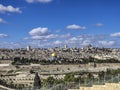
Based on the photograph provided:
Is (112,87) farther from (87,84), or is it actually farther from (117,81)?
(87,84)

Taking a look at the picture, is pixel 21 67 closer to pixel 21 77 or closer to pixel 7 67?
pixel 7 67

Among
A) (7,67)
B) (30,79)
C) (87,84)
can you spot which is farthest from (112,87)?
(7,67)

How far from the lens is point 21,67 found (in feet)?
465

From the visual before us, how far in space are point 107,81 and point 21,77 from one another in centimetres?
8064

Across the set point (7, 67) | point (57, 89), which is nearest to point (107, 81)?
point (57, 89)

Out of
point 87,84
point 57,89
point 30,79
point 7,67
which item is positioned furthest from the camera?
point 7,67

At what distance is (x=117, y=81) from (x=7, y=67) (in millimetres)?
122643

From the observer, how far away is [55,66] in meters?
143

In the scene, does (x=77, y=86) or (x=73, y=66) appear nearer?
(x=77, y=86)

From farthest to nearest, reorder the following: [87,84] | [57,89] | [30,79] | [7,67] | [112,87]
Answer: [7,67] < [30,79] < [57,89] < [87,84] < [112,87]

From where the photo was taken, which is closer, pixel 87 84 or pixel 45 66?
pixel 87 84

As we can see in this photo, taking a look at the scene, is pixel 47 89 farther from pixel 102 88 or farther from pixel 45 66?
pixel 45 66

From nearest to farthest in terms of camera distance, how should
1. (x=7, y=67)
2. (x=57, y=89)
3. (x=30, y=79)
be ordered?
(x=57, y=89) → (x=30, y=79) → (x=7, y=67)

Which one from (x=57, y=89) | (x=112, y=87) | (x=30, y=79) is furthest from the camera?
(x=30, y=79)
